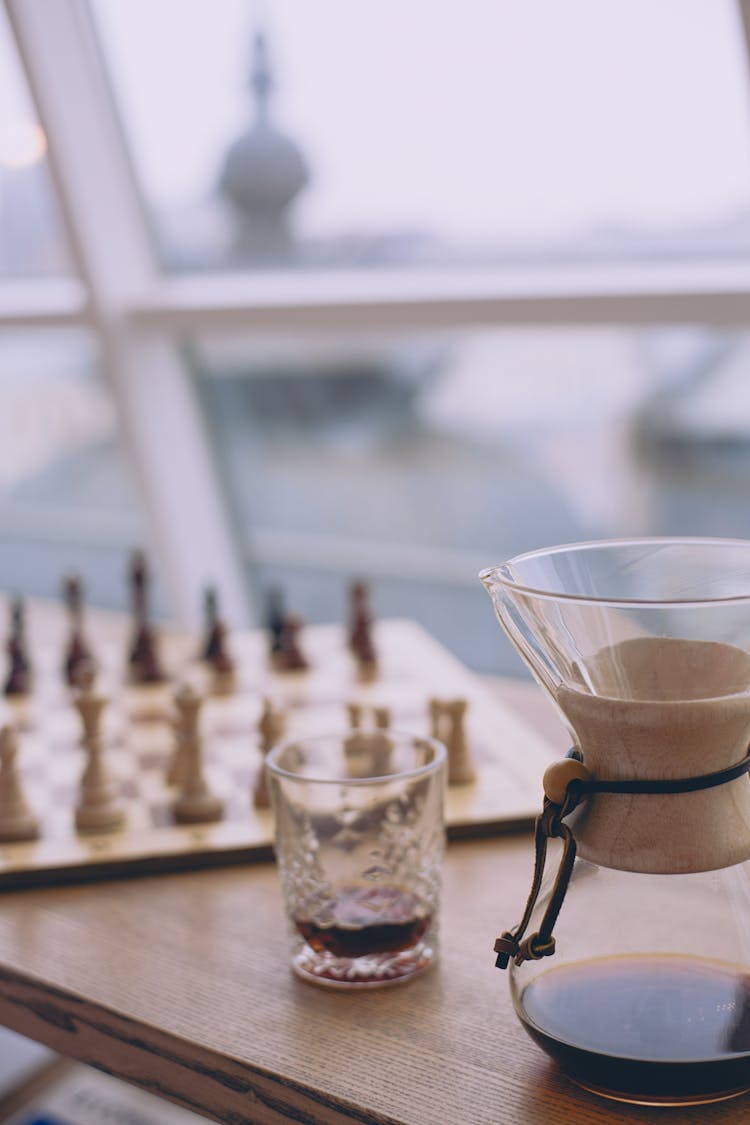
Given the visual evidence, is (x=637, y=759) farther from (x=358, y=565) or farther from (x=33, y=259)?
(x=33, y=259)

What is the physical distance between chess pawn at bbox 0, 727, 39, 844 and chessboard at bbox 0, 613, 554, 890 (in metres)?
0.01

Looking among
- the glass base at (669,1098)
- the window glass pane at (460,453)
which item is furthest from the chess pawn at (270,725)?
the window glass pane at (460,453)

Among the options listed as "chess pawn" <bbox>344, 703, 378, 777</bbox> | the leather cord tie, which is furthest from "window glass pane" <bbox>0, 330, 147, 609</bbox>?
→ the leather cord tie

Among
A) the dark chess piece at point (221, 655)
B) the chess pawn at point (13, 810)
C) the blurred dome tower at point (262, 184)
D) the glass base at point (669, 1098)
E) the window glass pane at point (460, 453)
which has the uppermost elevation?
the blurred dome tower at point (262, 184)

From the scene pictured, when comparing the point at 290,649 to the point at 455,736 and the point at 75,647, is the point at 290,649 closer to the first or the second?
the point at 75,647

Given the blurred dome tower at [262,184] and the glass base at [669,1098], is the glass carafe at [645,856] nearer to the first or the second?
the glass base at [669,1098]

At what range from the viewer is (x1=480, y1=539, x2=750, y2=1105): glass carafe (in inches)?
28.7

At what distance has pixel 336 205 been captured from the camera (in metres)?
3.17

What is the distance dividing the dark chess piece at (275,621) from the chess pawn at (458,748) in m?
0.54

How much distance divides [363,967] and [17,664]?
0.99 m

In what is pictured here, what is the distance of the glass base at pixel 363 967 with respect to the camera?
36.5 inches

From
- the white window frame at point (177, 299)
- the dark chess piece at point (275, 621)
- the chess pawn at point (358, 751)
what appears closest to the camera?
the chess pawn at point (358, 751)

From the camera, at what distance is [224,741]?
150 centimetres

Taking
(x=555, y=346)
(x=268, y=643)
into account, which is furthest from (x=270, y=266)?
(x=268, y=643)
